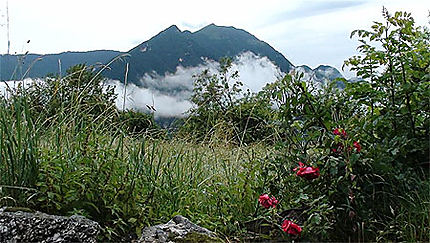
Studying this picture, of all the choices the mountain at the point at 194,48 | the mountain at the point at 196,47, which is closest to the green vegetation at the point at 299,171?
the mountain at the point at 194,48

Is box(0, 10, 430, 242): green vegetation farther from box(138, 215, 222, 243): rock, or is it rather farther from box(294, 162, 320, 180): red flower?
box(138, 215, 222, 243): rock

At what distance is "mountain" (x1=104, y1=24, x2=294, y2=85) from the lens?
18.6m

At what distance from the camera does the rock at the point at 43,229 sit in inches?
76.5

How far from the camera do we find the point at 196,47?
22500 mm

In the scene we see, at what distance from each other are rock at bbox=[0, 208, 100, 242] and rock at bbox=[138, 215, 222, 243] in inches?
10.3

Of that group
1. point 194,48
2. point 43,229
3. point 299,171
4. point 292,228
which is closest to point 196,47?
point 194,48

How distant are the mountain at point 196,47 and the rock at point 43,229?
49.6 feet

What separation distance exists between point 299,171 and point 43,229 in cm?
128

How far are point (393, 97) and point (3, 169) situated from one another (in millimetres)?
2177

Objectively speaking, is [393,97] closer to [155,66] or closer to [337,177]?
[337,177]

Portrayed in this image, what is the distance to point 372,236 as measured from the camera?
2350 millimetres

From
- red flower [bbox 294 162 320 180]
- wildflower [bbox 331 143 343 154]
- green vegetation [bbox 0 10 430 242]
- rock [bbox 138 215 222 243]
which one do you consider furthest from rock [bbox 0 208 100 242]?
wildflower [bbox 331 143 343 154]

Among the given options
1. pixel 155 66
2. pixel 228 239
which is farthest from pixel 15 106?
pixel 155 66

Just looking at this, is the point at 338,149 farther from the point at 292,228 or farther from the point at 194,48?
the point at 194,48
